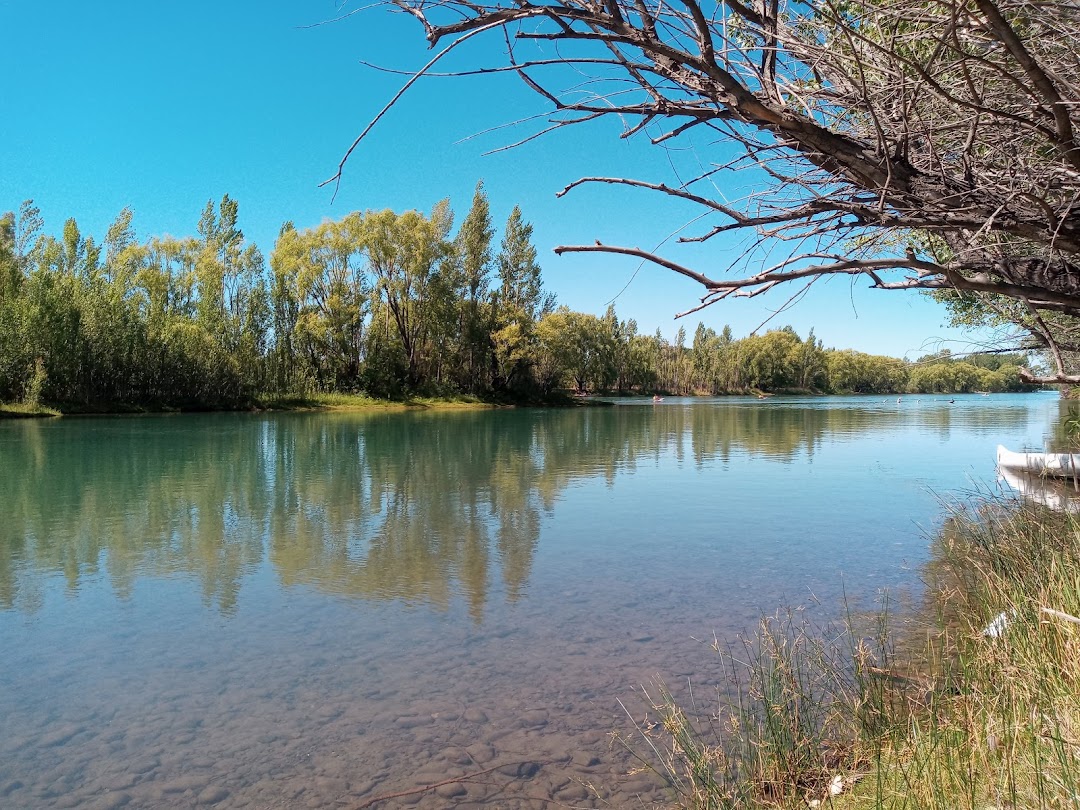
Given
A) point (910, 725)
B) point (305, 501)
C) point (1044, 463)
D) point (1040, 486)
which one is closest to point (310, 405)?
point (305, 501)

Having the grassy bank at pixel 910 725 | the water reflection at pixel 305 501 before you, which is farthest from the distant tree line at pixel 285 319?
the grassy bank at pixel 910 725

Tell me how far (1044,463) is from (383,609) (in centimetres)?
1328

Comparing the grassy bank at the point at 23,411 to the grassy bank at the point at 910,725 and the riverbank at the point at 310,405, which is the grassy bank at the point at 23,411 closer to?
the riverbank at the point at 310,405

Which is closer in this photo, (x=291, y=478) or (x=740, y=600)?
(x=740, y=600)

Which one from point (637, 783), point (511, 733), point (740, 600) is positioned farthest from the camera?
point (740, 600)

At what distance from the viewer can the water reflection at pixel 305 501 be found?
9.57 meters

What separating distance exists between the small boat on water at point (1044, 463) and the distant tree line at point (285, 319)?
1087 inches

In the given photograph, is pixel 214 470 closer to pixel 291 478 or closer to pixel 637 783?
pixel 291 478

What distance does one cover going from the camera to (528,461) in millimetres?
22812

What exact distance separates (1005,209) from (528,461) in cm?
2027

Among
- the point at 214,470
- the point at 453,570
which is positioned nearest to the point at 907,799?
the point at 453,570

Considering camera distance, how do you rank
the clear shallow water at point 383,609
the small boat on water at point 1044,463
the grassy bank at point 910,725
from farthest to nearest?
1. the small boat on water at point 1044,463
2. the clear shallow water at point 383,609
3. the grassy bank at point 910,725

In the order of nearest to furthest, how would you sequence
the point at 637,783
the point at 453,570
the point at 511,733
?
the point at 637,783
the point at 511,733
the point at 453,570

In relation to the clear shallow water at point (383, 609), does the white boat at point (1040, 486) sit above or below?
above
